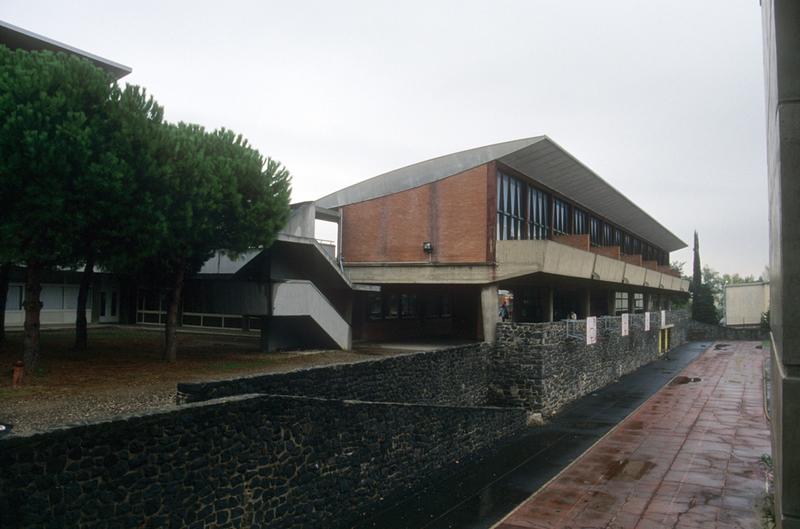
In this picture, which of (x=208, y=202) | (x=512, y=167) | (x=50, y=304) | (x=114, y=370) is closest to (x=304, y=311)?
(x=208, y=202)

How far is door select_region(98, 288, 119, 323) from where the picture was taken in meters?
34.2

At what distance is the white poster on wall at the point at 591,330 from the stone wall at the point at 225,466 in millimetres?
14332

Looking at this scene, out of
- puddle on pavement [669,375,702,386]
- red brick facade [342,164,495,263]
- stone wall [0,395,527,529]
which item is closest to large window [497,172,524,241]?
red brick facade [342,164,495,263]

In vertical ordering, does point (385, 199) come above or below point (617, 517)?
above

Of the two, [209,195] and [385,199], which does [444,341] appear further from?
[209,195]

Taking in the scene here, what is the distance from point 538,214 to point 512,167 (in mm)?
4950

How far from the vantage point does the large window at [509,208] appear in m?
25.2

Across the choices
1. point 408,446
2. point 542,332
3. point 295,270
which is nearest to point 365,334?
point 295,270

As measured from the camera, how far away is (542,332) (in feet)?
74.6

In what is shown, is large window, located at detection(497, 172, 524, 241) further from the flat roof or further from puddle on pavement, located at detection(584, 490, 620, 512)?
the flat roof

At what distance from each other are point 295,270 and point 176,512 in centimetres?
1495

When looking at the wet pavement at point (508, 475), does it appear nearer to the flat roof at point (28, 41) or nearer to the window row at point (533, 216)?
the window row at point (533, 216)

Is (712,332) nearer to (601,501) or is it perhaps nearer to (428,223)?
(428,223)

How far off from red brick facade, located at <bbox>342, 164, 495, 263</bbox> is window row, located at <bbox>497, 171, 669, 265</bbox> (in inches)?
62.6
